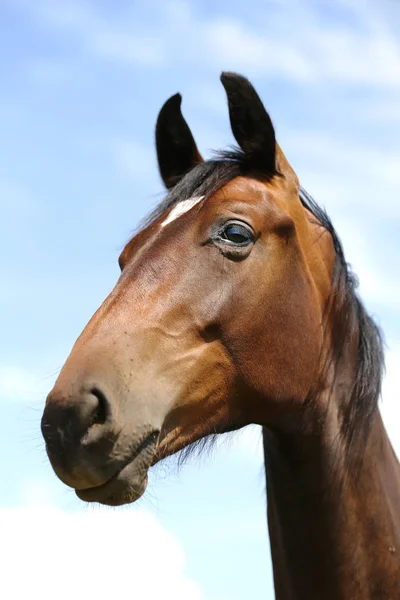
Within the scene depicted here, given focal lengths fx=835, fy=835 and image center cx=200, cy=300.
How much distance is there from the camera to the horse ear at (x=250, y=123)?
4.80m

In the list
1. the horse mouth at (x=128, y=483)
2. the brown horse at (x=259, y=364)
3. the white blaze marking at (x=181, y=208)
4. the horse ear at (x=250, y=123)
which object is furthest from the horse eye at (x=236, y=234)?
the horse mouth at (x=128, y=483)

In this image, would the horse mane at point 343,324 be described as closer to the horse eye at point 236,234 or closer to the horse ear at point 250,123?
the horse ear at point 250,123

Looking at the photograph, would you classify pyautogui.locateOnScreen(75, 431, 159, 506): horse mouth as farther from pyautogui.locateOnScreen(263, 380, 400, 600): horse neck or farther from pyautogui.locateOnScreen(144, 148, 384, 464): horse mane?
pyautogui.locateOnScreen(263, 380, 400, 600): horse neck

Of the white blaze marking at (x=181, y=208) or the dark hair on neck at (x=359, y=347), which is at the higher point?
the white blaze marking at (x=181, y=208)

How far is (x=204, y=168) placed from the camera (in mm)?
4801

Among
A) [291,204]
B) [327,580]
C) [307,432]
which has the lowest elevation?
[327,580]

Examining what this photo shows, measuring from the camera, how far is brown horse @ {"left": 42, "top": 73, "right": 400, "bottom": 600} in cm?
383

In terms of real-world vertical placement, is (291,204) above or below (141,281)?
above

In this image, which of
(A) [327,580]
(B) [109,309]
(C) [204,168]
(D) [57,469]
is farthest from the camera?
(C) [204,168]

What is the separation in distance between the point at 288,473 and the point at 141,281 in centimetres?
136

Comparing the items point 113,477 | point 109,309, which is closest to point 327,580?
point 113,477

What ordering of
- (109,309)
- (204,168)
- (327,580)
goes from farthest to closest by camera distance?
(204,168), (327,580), (109,309)

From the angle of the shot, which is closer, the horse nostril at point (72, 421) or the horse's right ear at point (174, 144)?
the horse nostril at point (72, 421)

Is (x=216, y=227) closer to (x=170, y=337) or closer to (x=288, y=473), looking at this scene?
(x=170, y=337)
